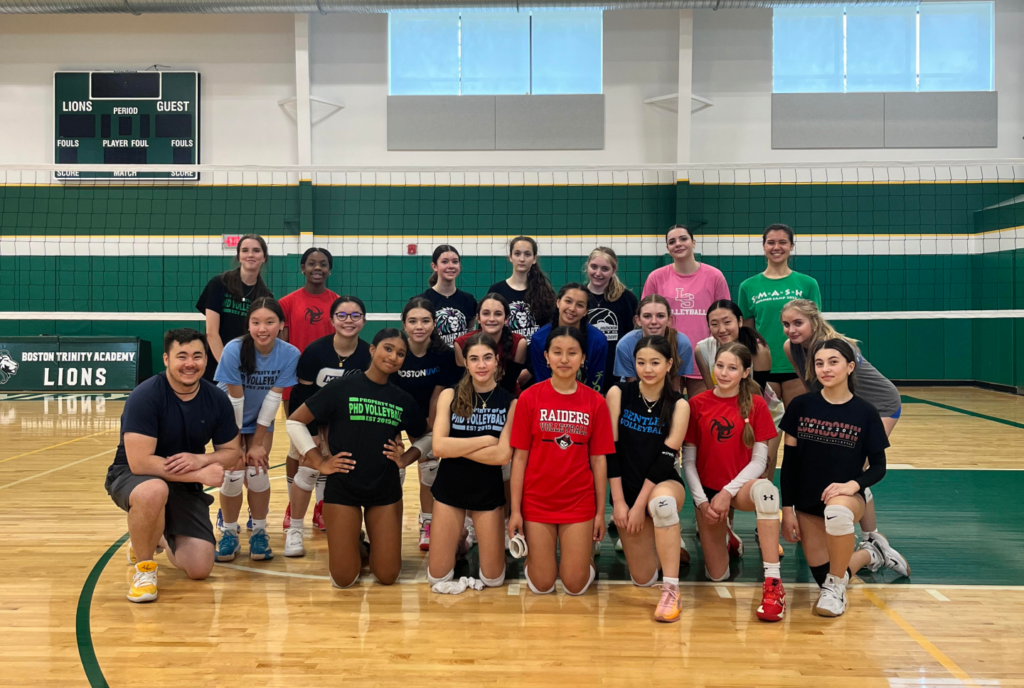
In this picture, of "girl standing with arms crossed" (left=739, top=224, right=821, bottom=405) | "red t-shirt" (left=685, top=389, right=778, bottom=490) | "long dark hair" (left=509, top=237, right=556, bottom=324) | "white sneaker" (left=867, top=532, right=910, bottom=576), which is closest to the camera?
"red t-shirt" (left=685, top=389, right=778, bottom=490)

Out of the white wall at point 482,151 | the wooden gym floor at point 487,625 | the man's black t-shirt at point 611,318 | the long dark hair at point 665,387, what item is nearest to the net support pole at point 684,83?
the white wall at point 482,151

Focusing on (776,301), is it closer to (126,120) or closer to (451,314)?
(451,314)

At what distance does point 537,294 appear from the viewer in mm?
4418

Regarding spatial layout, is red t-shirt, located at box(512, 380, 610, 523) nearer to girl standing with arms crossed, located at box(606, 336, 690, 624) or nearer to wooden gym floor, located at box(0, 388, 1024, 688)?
girl standing with arms crossed, located at box(606, 336, 690, 624)

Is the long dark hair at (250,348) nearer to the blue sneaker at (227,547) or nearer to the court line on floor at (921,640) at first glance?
the blue sneaker at (227,547)

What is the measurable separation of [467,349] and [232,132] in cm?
1033

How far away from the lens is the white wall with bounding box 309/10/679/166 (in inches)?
484

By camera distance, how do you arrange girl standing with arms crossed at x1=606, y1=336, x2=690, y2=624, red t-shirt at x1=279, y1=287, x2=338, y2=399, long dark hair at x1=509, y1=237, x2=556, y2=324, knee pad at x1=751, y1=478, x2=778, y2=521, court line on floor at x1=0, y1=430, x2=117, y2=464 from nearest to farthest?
knee pad at x1=751, y1=478, x2=778, y2=521
girl standing with arms crossed at x1=606, y1=336, x2=690, y2=624
long dark hair at x1=509, y1=237, x2=556, y2=324
red t-shirt at x1=279, y1=287, x2=338, y2=399
court line on floor at x1=0, y1=430, x2=117, y2=464

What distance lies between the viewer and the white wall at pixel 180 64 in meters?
12.4

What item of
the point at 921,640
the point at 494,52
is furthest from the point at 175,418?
the point at 494,52

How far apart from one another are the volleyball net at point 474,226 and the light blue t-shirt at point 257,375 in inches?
310

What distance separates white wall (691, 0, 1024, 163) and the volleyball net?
34 centimetres

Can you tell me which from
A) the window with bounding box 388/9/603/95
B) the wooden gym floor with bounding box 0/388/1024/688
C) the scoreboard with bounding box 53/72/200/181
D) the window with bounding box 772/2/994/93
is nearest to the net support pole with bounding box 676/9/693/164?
the window with bounding box 388/9/603/95

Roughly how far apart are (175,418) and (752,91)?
11072 millimetres
